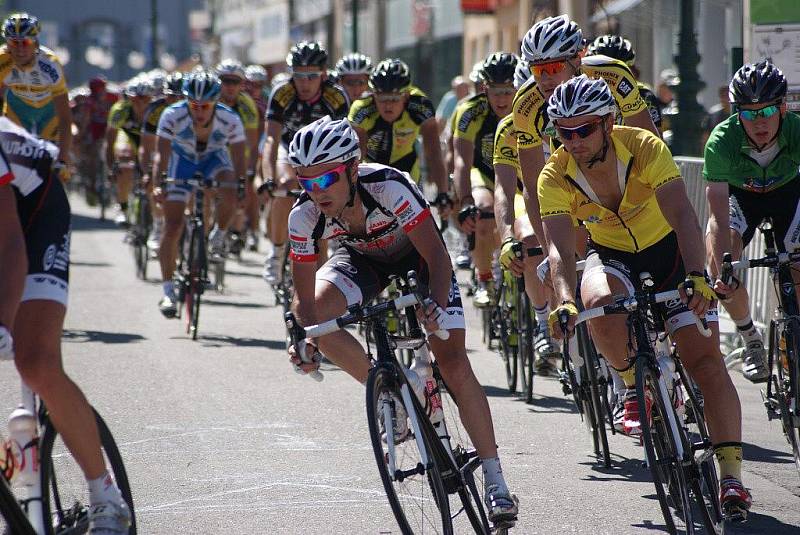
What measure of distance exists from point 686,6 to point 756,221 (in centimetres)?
690

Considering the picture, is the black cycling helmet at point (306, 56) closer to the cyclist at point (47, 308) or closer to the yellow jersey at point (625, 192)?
the yellow jersey at point (625, 192)

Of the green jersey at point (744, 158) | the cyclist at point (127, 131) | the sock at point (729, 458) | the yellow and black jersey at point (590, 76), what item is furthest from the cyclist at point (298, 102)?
the sock at point (729, 458)

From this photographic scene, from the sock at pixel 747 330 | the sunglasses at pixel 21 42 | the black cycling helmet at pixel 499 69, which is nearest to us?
the sock at pixel 747 330

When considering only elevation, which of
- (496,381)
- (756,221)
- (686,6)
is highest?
(686,6)

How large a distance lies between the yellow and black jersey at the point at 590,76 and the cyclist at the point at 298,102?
435 cm

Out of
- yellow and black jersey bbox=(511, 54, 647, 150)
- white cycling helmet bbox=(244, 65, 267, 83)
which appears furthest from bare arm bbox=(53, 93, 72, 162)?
white cycling helmet bbox=(244, 65, 267, 83)

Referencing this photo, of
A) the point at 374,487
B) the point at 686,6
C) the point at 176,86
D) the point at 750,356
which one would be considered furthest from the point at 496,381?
the point at 176,86

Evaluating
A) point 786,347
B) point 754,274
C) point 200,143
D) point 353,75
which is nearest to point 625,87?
point 786,347

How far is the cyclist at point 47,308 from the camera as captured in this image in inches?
207

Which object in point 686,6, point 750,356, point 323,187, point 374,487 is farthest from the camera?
point 686,6

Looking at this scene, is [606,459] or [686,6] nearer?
[606,459]

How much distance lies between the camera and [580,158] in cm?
653

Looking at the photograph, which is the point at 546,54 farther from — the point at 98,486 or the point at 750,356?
the point at 98,486

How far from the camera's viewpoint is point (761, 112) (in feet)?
25.4
